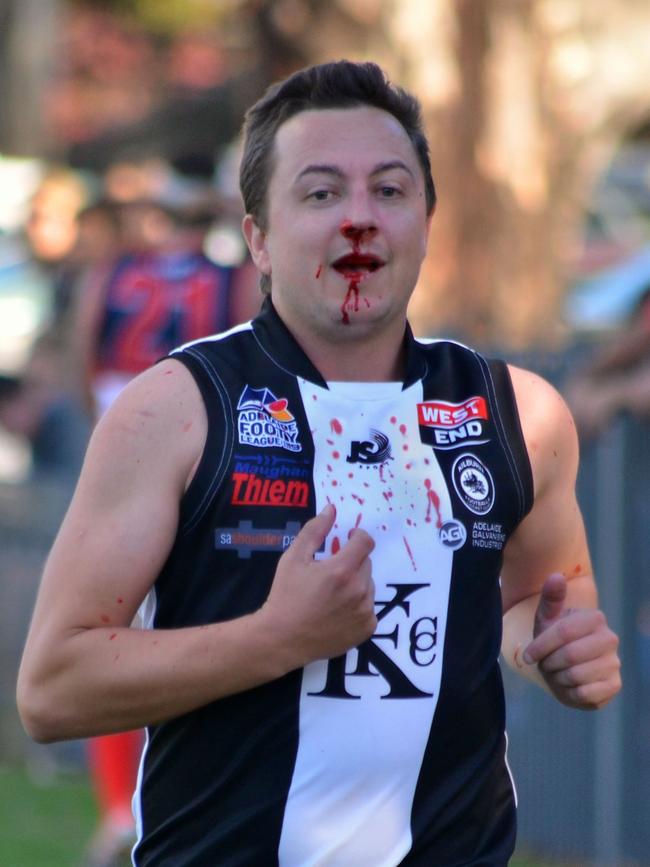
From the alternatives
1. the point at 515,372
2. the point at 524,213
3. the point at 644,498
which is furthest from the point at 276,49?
the point at 515,372

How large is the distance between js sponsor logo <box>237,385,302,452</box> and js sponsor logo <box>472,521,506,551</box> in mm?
338

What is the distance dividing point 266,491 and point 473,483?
388mm

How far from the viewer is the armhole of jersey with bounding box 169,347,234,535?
265 cm

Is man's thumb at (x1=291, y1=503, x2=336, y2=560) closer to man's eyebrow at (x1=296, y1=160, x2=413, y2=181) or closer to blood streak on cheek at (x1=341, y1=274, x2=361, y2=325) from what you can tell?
blood streak on cheek at (x1=341, y1=274, x2=361, y2=325)

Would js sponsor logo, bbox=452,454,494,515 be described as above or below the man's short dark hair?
below

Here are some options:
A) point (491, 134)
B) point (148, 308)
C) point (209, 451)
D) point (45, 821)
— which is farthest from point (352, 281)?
point (491, 134)

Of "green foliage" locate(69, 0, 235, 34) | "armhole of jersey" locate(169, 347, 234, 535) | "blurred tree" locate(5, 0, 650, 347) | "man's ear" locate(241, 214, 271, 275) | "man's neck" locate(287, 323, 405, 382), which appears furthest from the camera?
"green foliage" locate(69, 0, 235, 34)

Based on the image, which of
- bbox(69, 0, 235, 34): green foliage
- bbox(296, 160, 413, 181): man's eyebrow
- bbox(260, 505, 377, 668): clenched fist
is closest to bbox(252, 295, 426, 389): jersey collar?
bbox(296, 160, 413, 181): man's eyebrow

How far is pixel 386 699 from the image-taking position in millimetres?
2740

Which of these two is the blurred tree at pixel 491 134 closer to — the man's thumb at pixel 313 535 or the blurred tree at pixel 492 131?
the blurred tree at pixel 492 131

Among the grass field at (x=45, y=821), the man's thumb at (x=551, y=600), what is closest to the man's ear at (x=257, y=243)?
the man's thumb at (x=551, y=600)

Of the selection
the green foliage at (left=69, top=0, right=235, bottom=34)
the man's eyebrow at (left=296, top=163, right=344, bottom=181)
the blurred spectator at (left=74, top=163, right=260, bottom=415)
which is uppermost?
the green foliage at (left=69, top=0, right=235, bottom=34)

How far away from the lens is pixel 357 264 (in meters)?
2.80

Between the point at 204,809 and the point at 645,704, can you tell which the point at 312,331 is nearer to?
the point at 204,809
